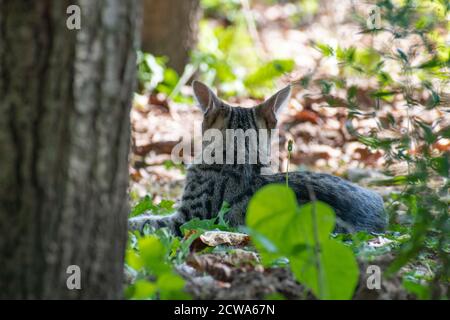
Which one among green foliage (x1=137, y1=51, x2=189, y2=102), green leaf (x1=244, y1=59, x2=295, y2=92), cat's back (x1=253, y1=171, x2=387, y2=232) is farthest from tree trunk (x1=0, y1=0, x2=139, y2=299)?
green leaf (x1=244, y1=59, x2=295, y2=92)

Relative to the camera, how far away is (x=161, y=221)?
4.83 metres

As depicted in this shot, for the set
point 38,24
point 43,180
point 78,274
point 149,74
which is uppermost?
point 149,74

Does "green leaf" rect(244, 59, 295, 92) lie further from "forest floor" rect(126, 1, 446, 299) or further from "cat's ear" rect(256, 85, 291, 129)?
"cat's ear" rect(256, 85, 291, 129)

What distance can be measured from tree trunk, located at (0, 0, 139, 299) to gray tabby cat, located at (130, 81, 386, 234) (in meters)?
2.00

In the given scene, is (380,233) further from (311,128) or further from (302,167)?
(311,128)

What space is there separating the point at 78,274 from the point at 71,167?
396 mm

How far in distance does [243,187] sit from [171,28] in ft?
15.9

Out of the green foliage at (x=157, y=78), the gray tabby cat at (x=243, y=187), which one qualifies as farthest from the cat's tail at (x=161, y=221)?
the green foliage at (x=157, y=78)

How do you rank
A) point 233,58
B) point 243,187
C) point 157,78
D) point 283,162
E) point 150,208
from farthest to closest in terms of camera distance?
point 233,58, point 157,78, point 283,162, point 150,208, point 243,187


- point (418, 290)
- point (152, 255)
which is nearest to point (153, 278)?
point (152, 255)

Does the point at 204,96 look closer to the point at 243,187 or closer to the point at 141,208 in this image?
the point at 243,187

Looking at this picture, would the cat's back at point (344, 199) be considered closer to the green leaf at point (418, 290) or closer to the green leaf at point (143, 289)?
the green leaf at point (418, 290)

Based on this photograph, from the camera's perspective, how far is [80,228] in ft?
8.51
